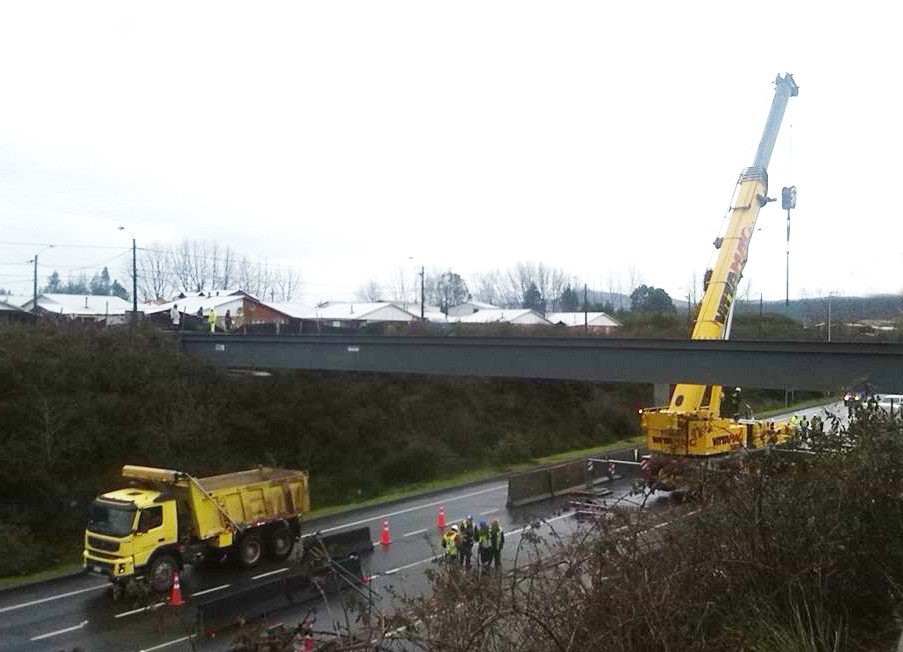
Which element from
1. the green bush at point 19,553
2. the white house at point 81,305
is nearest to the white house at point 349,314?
the white house at point 81,305

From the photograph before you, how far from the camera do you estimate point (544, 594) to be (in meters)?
6.23

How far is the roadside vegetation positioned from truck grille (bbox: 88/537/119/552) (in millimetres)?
3764

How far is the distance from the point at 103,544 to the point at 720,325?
56.5 feet

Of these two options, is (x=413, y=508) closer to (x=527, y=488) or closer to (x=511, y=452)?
(x=527, y=488)

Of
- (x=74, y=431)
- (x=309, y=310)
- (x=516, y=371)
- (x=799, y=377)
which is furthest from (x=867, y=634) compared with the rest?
(x=309, y=310)

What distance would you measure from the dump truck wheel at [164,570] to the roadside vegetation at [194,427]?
476 cm

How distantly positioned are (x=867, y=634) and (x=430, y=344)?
20.5 meters

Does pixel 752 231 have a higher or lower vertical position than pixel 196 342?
higher

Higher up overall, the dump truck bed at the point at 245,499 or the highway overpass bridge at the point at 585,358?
the highway overpass bridge at the point at 585,358

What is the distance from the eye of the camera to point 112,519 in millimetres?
16797

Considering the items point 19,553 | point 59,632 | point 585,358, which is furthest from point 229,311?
point 59,632

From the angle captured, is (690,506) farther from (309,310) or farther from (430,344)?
(309,310)

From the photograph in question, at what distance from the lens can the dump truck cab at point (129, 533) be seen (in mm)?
16391

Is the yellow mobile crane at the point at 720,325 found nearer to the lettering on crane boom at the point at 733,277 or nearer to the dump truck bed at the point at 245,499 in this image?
the lettering on crane boom at the point at 733,277
